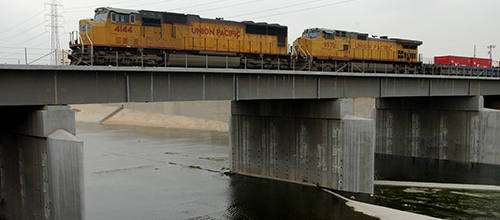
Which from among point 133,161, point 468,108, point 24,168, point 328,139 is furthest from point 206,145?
point 24,168

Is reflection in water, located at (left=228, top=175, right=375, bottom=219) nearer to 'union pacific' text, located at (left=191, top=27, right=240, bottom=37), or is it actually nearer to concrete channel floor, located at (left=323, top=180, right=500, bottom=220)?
concrete channel floor, located at (left=323, top=180, right=500, bottom=220)

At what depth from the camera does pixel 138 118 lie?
70000 mm

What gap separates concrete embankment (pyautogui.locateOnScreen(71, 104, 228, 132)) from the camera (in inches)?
2382

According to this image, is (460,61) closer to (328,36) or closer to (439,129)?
(439,129)

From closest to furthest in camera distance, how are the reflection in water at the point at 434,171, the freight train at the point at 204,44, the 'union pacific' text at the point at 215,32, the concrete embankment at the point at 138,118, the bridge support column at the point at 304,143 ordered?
the freight train at the point at 204,44 < the bridge support column at the point at 304,143 < the 'union pacific' text at the point at 215,32 < the reflection in water at the point at 434,171 < the concrete embankment at the point at 138,118

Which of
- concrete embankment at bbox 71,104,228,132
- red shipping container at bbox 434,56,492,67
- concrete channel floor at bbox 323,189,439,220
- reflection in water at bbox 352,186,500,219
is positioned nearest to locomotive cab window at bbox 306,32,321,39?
reflection in water at bbox 352,186,500,219

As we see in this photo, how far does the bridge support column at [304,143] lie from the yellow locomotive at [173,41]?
136 inches

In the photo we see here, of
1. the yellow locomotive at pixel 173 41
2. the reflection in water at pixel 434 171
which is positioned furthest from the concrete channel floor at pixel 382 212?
the yellow locomotive at pixel 173 41

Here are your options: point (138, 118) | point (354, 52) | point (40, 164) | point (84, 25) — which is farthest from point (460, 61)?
point (138, 118)

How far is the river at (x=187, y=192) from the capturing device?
1928cm

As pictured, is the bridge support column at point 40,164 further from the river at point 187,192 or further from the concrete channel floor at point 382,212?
the concrete channel floor at point 382,212

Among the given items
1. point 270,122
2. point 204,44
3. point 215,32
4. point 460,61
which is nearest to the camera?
point 204,44

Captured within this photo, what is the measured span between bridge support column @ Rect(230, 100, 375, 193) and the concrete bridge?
0.06 metres

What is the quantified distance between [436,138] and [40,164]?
31.7 metres
